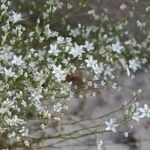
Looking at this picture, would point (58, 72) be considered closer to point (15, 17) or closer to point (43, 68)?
point (43, 68)

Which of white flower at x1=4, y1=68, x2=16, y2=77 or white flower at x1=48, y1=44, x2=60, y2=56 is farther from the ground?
white flower at x1=48, y1=44, x2=60, y2=56

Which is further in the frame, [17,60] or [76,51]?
[76,51]

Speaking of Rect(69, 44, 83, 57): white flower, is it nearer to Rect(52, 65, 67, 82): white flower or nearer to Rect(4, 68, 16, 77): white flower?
Rect(52, 65, 67, 82): white flower

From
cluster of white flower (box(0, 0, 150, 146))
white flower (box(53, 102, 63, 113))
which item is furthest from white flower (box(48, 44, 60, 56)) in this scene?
white flower (box(53, 102, 63, 113))

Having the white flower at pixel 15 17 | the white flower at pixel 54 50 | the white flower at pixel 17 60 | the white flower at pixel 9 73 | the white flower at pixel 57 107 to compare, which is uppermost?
the white flower at pixel 15 17

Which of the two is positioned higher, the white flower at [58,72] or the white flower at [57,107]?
the white flower at [58,72]

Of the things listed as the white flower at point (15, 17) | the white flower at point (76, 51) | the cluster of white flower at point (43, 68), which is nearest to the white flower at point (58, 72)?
the cluster of white flower at point (43, 68)

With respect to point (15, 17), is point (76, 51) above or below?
below

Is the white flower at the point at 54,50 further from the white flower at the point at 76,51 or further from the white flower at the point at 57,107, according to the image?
the white flower at the point at 57,107

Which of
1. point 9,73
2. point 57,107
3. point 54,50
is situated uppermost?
point 54,50

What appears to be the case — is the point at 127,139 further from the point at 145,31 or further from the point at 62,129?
the point at 145,31

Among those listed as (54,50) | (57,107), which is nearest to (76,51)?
(54,50)
